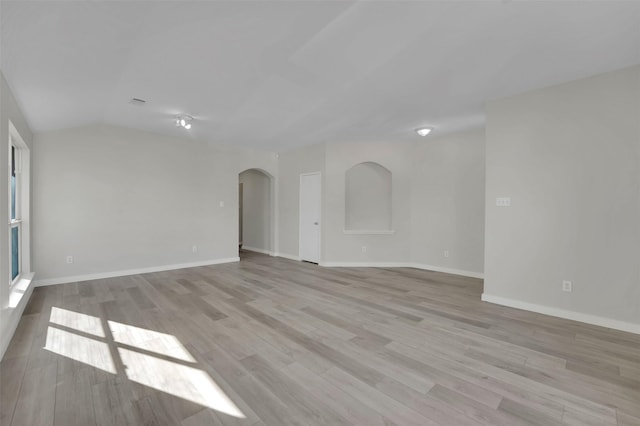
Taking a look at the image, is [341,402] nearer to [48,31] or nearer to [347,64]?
[347,64]

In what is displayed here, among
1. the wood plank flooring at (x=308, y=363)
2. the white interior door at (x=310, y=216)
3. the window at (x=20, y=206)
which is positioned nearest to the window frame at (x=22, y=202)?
the window at (x=20, y=206)

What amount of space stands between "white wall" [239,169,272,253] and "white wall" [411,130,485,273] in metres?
3.77

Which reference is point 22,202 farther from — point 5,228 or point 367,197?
point 367,197

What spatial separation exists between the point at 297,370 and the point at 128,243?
4372mm

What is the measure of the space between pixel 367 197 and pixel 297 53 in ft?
13.7

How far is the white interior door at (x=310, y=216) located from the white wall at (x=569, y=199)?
3350mm

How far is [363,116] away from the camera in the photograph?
4242 mm

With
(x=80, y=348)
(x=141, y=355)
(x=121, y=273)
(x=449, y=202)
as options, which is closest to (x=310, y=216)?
(x=449, y=202)

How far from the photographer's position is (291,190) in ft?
22.2

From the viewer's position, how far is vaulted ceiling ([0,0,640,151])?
1968mm

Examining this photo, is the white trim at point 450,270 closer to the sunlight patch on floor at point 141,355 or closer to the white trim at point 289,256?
the white trim at point 289,256

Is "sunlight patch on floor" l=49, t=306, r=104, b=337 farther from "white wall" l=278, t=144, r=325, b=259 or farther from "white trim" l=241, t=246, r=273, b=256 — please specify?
"white trim" l=241, t=246, r=273, b=256

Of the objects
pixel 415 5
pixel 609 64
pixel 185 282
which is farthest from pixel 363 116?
pixel 185 282

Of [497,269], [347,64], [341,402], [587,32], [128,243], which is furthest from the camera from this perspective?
[128,243]
